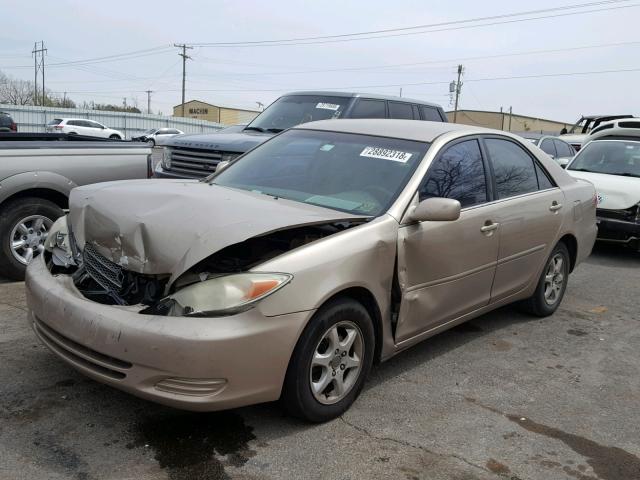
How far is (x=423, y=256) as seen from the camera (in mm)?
3758

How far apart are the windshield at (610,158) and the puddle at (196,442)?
7.68 meters

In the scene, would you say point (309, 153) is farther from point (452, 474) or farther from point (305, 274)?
point (452, 474)

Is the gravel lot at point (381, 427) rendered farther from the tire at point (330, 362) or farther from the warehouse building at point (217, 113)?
the warehouse building at point (217, 113)

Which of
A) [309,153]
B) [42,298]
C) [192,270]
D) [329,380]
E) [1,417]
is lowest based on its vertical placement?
[1,417]

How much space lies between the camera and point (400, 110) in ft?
29.3

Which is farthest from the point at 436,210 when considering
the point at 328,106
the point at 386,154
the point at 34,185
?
the point at 328,106

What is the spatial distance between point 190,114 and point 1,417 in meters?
81.3

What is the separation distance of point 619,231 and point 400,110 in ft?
11.2

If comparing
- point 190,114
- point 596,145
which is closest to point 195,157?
point 596,145

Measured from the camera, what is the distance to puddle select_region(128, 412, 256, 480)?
2.85 m

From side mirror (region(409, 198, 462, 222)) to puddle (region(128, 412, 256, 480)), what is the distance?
154cm

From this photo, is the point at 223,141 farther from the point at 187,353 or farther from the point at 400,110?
the point at 187,353

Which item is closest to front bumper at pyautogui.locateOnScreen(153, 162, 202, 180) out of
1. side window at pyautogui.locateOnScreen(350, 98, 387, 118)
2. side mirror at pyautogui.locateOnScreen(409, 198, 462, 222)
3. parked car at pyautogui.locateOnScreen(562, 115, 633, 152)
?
side window at pyautogui.locateOnScreen(350, 98, 387, 118)

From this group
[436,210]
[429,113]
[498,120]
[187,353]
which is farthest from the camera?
[498,120]
